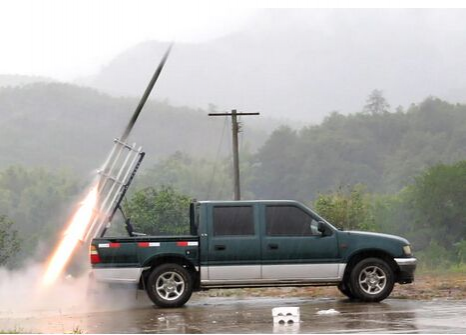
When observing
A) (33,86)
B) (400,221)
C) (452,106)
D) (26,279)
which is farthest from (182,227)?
(33,86)

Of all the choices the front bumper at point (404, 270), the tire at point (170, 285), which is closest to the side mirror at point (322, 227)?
the front bumper at point (404, 270)

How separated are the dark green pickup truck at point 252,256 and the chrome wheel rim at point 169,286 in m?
0.02

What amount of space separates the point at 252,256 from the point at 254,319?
2144mm

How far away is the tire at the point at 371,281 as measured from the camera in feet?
46.3

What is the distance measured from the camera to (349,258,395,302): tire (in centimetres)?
1410

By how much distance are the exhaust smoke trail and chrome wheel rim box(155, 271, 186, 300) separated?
2.90 m

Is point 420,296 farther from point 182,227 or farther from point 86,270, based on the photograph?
point 182,227

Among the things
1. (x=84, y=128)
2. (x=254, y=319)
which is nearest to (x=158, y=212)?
(x=254, y=319)

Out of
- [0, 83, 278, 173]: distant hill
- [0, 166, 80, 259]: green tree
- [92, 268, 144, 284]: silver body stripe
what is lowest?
[92, 268, 144, 284]: silver body stripe

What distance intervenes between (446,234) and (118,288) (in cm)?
7923

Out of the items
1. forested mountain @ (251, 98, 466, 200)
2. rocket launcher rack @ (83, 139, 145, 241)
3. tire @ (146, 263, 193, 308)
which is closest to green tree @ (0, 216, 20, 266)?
rocket launcher rack @ (83, 139, 145, 241)

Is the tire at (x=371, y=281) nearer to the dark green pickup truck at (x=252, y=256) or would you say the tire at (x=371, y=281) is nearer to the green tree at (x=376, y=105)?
the dark green pickup truck at (x=252, y=256)

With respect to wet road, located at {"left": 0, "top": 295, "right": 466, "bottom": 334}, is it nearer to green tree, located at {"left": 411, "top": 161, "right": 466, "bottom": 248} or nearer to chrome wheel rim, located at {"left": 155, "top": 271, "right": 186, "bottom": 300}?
chrome wheel rim, located at {"left": 155, "top": 271, "right": 186, "bottom": 300}

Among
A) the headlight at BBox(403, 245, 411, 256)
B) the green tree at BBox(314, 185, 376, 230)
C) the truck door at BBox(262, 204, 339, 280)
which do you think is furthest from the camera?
the green tree at BBox(314, 185, 376, 230)
